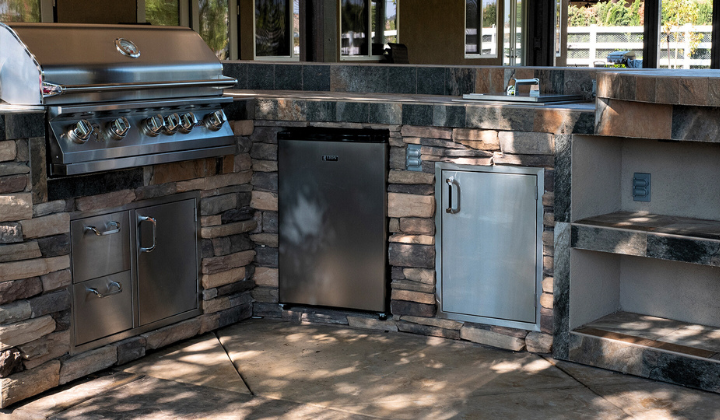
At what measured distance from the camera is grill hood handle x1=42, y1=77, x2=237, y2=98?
3.44 metres

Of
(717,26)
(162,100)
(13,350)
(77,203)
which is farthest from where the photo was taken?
(717,26)

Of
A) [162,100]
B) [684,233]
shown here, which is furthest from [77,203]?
[684,233]

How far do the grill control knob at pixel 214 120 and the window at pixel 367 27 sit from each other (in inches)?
309

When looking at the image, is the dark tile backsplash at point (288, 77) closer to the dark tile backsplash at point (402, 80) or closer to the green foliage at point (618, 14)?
the dark tile backsplash at point (402, 80)

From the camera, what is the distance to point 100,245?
380 centimetres

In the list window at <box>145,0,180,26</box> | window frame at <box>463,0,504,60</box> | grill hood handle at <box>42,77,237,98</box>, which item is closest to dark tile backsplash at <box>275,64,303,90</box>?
grill hood handle at <box>42,77,237,98</box>

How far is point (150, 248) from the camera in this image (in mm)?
4023

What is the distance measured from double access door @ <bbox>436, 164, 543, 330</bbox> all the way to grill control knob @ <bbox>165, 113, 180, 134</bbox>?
1.24m

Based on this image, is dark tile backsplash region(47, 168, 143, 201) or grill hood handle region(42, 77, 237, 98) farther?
dark tile backsplash region(47, 168, 143, 201)

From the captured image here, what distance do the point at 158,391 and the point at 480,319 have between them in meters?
1.55

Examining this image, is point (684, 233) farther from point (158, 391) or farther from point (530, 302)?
point (158, 391)

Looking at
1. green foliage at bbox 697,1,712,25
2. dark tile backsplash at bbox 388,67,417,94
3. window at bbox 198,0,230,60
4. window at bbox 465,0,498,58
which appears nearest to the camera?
dark tile backsplash at bbox 388,67,417,94

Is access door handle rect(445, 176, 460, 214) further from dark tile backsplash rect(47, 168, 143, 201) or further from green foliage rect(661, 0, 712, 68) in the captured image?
green foliage rect(661, 0, 712, 68)

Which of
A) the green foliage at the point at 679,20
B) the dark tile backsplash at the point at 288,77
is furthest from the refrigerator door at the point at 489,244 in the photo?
the green foliage at the point at 679,20
